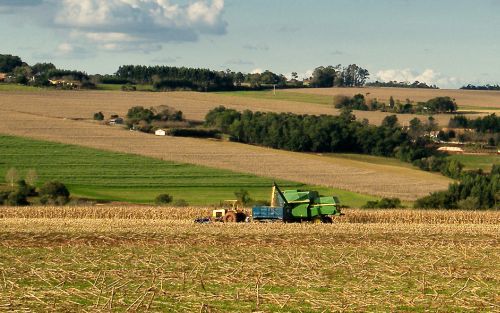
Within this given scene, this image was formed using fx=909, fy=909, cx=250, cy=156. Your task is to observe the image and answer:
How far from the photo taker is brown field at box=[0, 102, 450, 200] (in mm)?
75750

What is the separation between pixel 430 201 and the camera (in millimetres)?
62781

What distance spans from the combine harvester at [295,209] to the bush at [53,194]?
1931cm

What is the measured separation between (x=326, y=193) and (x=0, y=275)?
164 feet

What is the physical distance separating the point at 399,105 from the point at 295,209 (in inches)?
3832

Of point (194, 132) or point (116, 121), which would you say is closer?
point (194, 132)

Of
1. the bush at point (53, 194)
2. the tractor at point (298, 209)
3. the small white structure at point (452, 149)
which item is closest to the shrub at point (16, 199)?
the bush at point (53, 194)

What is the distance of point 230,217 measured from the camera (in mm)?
44938

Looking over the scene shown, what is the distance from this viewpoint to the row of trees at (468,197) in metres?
62.8

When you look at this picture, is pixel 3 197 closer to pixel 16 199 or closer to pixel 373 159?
pixel 16 199

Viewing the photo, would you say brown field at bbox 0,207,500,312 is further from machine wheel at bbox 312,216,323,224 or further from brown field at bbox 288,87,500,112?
brown field at bbox 288,87,500,112

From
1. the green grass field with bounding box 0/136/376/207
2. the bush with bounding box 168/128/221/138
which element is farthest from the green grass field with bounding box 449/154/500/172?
the bush with bounding box 168/128/221/138

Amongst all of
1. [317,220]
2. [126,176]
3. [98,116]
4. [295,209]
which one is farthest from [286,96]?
[295,209]

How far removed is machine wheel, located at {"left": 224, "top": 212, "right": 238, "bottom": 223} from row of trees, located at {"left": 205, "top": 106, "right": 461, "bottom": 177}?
158 feet

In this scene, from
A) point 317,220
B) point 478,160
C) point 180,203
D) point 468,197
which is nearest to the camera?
point 317,220
